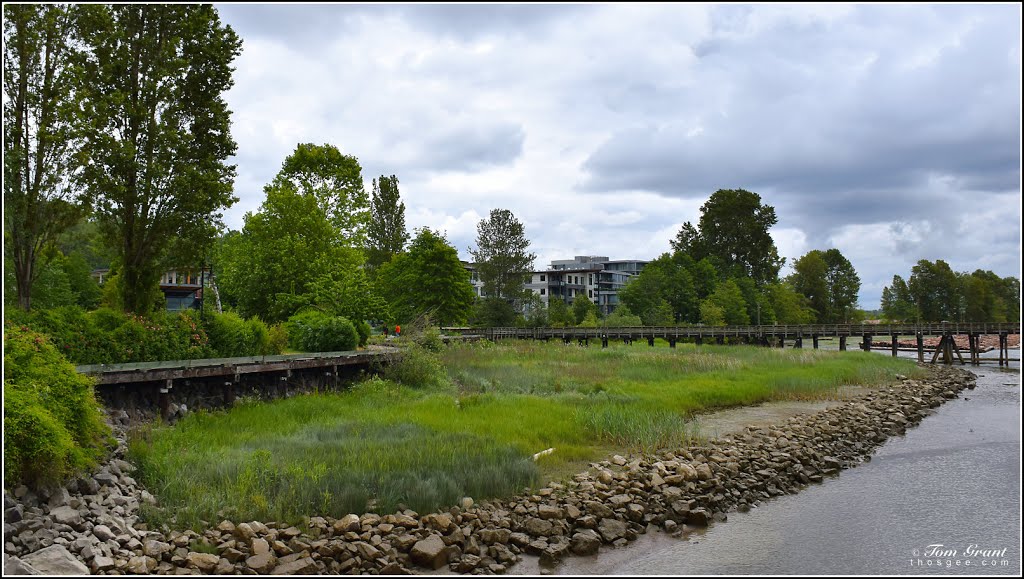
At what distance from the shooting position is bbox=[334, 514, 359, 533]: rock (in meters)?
11.3

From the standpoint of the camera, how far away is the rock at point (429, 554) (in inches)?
425

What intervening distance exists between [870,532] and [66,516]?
13.9 metres

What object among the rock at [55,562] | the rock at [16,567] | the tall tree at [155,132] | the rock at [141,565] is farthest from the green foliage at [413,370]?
the rock at [16,567]

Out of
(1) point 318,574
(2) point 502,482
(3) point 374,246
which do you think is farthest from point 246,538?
(3) point 374,246

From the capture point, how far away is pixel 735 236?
3757 inches

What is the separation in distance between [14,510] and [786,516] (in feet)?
44.2

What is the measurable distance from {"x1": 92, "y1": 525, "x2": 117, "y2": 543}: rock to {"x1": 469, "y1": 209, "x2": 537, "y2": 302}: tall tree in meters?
64.0

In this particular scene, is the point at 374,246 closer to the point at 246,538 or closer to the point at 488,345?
the point at 488,345

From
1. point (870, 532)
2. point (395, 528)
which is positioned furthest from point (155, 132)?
point (870, 532)

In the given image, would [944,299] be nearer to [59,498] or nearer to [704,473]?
[704,473]

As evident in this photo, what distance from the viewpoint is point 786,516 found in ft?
47.6

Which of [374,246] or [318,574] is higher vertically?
[374,246]

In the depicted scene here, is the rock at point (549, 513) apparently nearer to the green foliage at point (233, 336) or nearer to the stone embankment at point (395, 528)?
the stone embankment at point (395, 528)

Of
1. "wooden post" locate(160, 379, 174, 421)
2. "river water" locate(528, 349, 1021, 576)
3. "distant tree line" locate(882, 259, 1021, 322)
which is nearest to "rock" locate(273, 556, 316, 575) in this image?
"river water" locate(528, 349, 1021, 576)
